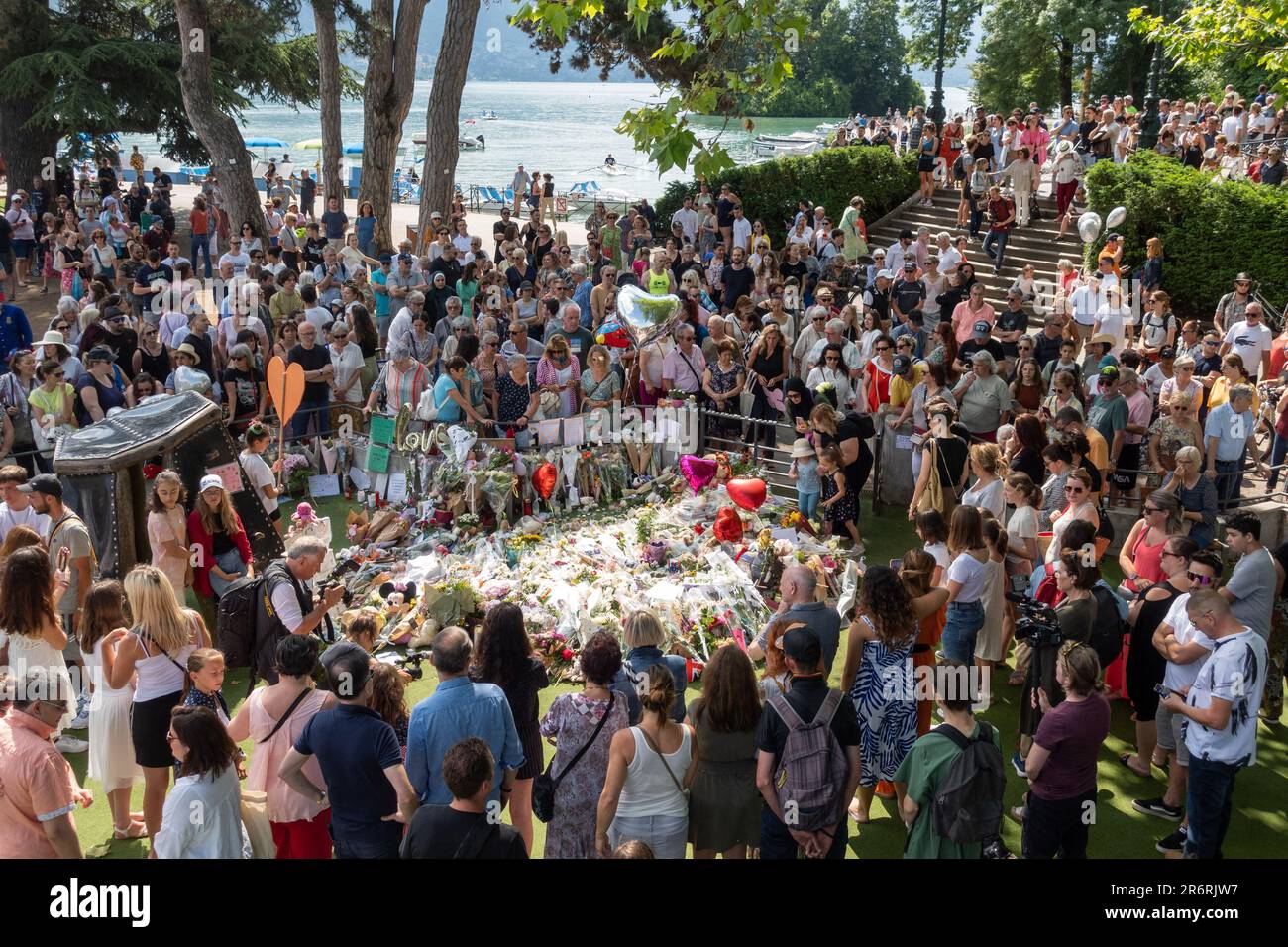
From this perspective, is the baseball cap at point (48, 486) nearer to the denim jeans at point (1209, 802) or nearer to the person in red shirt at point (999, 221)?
the denim jeans at point (1209, 802)

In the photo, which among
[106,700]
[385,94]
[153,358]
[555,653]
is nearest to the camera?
[106,700]

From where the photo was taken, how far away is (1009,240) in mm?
20391

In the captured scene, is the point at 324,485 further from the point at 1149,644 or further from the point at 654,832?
the point at 1149,644

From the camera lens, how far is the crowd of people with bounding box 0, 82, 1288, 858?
5.39 metres

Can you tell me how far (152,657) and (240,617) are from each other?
84 centimetres

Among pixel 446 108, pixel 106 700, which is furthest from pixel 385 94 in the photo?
pixel 106 700

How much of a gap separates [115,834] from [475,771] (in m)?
3.53

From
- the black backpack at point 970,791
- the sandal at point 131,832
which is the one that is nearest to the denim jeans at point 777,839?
the black backpack at point 970,791

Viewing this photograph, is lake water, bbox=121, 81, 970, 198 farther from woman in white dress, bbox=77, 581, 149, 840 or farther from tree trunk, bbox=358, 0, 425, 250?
woman in white dress, bbox=77, 581, 149, 840

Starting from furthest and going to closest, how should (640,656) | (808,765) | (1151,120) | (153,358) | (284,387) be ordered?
(1151,120) → (153,358) → (284,387) → (640,656) → (808,765)

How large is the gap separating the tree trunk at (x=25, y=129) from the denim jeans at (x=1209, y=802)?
27.8 metres

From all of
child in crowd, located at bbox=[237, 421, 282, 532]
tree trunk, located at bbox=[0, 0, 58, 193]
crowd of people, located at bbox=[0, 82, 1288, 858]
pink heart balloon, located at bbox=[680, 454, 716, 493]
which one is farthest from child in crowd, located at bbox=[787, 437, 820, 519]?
tree trunk, located at bbox=[0, 0, 58, 193]

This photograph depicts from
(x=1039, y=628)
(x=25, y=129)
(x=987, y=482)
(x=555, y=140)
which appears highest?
(x=555, y=140)

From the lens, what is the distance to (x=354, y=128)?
468 feet
